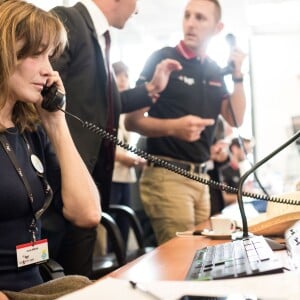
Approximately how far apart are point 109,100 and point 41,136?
52 cm

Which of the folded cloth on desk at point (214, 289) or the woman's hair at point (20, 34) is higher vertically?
the woman's hair at point (20, 34)

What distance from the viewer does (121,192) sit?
10.5 feet

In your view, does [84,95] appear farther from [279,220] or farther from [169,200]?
[279,220]

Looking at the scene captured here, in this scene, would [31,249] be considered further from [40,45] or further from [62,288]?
[40,45]

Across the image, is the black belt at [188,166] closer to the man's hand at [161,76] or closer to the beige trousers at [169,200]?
the beige trousers at [169,200]

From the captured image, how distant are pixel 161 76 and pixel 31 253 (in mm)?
1208

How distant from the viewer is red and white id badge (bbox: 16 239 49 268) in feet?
3.71

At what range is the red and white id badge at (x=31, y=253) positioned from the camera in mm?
1130

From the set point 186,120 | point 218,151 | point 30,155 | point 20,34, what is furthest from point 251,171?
point 218,151

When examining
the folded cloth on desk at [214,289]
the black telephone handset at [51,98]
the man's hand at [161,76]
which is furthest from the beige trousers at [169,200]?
the folded cloth on desk at [214,289]

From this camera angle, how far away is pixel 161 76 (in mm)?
2168

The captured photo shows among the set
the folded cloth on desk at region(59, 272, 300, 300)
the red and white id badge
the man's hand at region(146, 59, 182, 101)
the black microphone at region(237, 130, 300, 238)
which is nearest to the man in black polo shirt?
the man's hand at region(146, 59, 182, 101)

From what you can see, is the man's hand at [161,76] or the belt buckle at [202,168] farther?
the belt buckle at [202,168]

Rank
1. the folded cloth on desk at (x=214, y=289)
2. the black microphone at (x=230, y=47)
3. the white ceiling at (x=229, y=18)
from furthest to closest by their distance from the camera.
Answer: the white ceiling at (x=229, y=18), the black microphone at (x=230, y=47), the folded cloth on desk at (x=214, y=289)
